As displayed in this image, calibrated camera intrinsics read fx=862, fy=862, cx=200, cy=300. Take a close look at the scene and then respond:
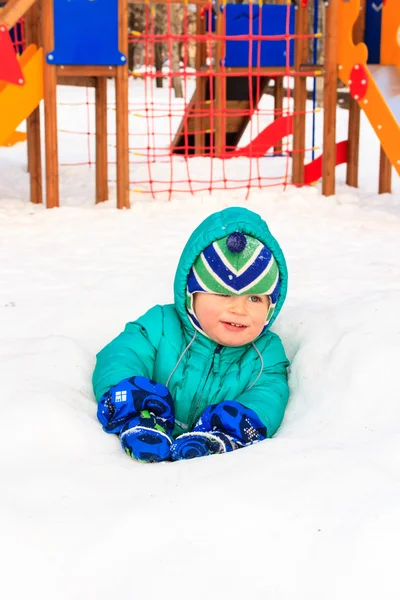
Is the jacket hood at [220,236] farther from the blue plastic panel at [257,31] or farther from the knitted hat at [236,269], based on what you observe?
the blue plastic panel at [257,31]

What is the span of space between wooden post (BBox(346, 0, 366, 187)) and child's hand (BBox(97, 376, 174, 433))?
4.77m

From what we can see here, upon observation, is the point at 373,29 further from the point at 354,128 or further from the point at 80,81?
the point at 80,81

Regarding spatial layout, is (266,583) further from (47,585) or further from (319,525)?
(47,585)

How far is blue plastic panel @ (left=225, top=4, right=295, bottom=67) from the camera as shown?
840 cm

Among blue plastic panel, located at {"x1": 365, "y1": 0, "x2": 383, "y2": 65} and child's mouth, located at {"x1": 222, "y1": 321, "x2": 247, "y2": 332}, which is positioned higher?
blue plastic panel, located at {"x1": 365, "y1": 0, "x2": 383, "y2": 65}

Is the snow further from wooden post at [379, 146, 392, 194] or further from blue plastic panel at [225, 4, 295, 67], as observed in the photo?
blue plastic panel at [225, 4, 295, 67]

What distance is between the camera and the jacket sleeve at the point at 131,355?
2.72 m

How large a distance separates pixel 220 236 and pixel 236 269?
120mm

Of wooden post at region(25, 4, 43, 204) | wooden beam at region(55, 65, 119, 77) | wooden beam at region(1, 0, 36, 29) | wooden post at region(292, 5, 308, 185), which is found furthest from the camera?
wooden post at region(292, 5, 308, 185)

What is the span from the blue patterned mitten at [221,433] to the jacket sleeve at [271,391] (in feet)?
0.18

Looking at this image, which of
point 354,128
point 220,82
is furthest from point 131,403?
point 220,82

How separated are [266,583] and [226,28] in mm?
7553

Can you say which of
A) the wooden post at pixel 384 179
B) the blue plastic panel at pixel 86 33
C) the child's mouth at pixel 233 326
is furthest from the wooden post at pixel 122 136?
the child's mouth at pixel 233 326

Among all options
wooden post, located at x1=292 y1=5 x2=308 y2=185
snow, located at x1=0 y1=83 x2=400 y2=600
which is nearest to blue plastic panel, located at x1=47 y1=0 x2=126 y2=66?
wooden post, located at x1=292 y1=5 x2=308 y2=185
